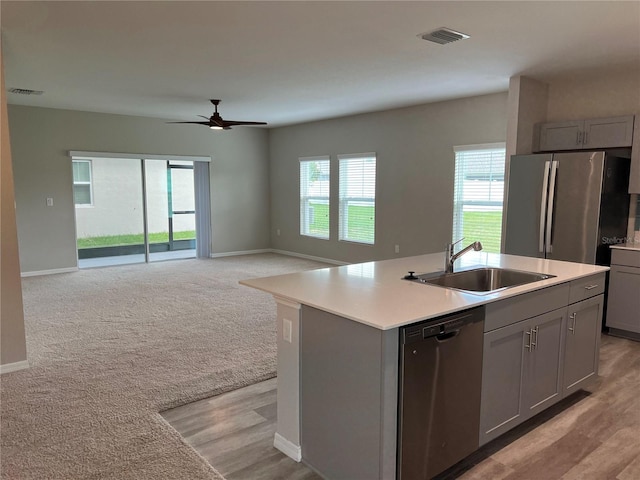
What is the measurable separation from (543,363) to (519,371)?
0.26m

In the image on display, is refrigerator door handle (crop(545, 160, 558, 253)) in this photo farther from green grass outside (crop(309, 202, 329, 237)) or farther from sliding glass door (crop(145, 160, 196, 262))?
sliding glass door (crop(145, 160, 196, 262))

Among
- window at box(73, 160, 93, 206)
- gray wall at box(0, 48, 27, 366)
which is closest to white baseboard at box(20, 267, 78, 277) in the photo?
window at box(73, 160, 93, 206)

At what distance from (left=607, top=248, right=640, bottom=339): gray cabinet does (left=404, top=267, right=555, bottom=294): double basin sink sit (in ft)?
6.43

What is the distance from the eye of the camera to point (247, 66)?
172 inches

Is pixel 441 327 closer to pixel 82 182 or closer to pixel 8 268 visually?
pixel 8 268

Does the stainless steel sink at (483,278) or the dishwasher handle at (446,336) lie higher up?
the stainless steel sink at (483,278)

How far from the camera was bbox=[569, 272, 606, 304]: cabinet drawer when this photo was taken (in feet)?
9.07

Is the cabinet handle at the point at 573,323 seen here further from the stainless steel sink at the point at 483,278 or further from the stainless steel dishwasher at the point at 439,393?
the stainless steel dishwasher at the point at 439,393

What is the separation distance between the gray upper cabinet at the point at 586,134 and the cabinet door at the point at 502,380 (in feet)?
9.76

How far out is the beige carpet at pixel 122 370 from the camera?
231 centimetres

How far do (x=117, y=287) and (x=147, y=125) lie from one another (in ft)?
10.3

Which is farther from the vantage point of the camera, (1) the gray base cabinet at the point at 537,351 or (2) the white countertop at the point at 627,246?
(2) the white countertop at the point at 627,246

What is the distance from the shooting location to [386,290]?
7.64ft

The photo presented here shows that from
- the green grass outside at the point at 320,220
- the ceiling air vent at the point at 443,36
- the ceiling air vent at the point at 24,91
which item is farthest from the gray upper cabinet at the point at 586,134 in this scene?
the ceiling air vent at the point at 24,91
